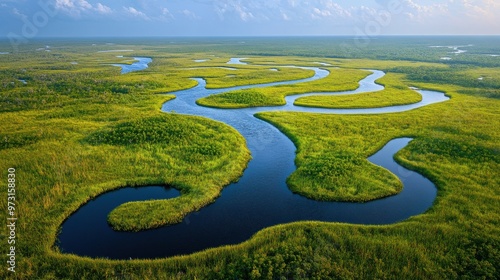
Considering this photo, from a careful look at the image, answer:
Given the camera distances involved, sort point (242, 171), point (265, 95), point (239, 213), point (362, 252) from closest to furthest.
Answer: point (362, 252)
point (239, 213)
point (242, 171)
point (265, 95)

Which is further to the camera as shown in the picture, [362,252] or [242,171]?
[242,171]

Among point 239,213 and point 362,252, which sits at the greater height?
point 239,213

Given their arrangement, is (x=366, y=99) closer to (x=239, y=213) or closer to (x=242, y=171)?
A: (x=242, y=171)

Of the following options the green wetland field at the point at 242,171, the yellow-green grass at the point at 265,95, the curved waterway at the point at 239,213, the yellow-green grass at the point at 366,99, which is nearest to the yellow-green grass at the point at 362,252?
the green wetland field at the point at 242,171

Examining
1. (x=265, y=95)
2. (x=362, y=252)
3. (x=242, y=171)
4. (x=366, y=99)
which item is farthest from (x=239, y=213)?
(x=366, y=99)

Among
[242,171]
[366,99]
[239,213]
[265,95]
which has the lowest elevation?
[239,213]

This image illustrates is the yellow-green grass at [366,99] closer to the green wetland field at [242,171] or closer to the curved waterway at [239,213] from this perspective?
the green wetland field at [242,171]

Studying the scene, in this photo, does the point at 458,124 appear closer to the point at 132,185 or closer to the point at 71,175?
the point at 132,185

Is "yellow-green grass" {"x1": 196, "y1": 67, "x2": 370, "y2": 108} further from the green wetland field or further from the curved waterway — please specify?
the curved waterway

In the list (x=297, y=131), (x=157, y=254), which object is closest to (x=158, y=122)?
(x=297, y=131)
